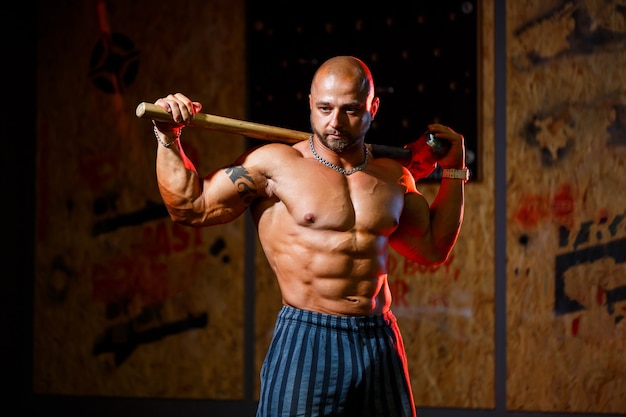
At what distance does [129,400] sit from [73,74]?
186 cm

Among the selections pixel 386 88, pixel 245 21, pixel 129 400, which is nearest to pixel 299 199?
pixel 386 88

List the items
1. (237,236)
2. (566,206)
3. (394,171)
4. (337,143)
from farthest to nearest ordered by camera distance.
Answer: (237,236)
(566,206)
(394,171)
(337,143)

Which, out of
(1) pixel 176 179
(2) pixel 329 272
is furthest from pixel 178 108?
(2) pixel 329 272

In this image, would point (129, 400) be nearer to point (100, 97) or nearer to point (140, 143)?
point (140, 143)

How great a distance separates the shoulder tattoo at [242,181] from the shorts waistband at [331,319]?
0.35 metres

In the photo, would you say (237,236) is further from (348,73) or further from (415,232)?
(348,73)

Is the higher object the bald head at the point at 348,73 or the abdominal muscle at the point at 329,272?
the bald head at the point at 348,73

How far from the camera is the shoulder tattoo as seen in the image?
84.4 inches

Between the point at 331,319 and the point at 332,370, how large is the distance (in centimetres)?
14

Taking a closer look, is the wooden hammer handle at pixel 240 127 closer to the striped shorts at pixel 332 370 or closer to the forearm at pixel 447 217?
the forearm at pixel 447 217

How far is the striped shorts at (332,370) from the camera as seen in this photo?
2051 millimetres

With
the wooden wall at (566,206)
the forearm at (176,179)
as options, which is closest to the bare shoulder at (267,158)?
the forearm at (176,179)

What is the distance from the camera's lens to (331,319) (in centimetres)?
210

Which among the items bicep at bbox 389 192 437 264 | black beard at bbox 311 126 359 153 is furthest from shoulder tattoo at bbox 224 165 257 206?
bicep at bbox 389 192 437 264
